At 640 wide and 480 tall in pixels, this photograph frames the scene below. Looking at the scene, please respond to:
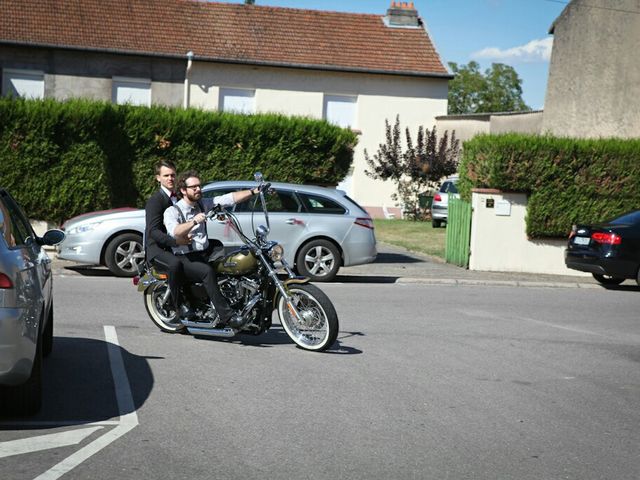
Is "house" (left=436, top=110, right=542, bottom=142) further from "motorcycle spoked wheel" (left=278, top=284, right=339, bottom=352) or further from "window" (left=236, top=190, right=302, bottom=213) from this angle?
"motorcycle spoked wheel" (left=278, top=284, right=339, bottom=352)

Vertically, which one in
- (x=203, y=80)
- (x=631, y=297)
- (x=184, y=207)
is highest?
(x=203, y=80)

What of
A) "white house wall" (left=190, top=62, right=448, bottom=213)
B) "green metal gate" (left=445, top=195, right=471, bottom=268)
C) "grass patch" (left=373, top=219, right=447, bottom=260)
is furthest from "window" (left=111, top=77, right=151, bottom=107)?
"green metal gate" (left=445, top=195, right=471, bottom=268)

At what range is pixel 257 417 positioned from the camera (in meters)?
7.13

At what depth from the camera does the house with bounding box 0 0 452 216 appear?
36.2 meters

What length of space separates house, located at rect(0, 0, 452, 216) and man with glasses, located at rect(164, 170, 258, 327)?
25262mm

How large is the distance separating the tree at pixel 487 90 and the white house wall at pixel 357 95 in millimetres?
42570

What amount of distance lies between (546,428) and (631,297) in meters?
10.8

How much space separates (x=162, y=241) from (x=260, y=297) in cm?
114

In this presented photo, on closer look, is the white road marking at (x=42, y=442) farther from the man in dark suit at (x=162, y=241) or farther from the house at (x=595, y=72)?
the house at (x=595, y=72)

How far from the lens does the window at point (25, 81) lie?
35781 mm

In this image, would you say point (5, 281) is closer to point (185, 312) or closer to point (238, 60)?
point (185, 312)

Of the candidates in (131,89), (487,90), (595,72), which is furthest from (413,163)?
(487,90)

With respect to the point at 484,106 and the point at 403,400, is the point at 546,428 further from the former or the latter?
the point at 484,106

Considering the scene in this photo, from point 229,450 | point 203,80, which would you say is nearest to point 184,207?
point 229,450
